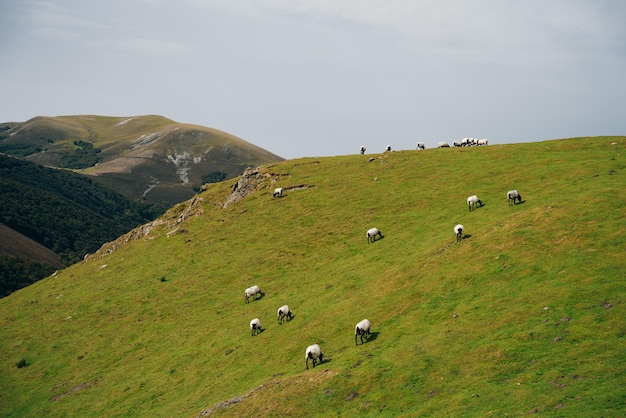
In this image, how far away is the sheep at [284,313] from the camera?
46.5 metres

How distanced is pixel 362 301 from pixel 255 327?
10784 millimetres

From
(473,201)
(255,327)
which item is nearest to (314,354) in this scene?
(255,327)

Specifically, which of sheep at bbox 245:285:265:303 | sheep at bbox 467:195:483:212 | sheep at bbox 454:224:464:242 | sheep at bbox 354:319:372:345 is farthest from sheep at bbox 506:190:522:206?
sheep at bbox 245:285:265:303

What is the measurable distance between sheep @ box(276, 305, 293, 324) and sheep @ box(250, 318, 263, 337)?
2.01 m

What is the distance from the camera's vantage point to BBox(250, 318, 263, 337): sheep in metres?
46.5

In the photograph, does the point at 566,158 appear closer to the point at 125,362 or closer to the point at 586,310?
the point at 586,310

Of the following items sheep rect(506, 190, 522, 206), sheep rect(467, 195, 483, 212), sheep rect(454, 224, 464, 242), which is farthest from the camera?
sheep rect(467, 195, 483, 212)

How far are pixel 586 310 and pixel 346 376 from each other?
50.7ft

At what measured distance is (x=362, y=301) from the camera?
4391cm

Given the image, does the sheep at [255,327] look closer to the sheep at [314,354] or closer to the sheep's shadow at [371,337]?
the sheep at [314,354]

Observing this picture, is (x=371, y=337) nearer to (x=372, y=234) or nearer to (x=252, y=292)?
(x=252, y=292)

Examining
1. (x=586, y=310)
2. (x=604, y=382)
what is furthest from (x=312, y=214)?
(x=604, y=382)

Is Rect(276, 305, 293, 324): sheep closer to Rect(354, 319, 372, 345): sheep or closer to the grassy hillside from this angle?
the grassy hillside

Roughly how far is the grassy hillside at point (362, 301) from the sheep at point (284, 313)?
2.75 feet
